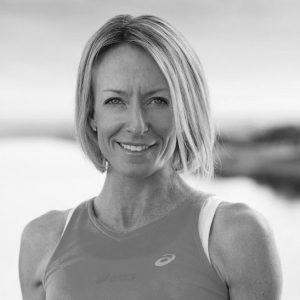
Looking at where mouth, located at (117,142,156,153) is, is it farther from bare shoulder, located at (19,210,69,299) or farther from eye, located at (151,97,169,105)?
bare shoulder, located at (19,210,69,299)

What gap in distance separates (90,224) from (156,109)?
0.95ft

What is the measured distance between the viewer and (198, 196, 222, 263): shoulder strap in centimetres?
129

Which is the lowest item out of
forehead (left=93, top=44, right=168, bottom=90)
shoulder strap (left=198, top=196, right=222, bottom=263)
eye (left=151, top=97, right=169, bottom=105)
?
shoulder strap (left=198, top=196, right=222, bottom=263)

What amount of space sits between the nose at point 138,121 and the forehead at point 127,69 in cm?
4

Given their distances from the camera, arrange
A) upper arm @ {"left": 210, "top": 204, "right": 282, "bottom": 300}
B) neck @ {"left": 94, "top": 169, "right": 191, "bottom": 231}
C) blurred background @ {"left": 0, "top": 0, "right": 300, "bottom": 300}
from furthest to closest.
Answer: blurred background @ {"left": 0, "top": 0, "right": 300, "bottom": 300} → neck @ {"left": 94, "top": 169, "right": 191, "bottom": 231} → upper arm @ {"left": 210, "top": 204, "right": 282, "bottom": 300}

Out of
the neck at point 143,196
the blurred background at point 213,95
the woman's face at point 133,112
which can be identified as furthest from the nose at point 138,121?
the blurred background at point 213,95

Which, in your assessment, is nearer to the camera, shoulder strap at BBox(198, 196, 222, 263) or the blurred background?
shoulder strap at BBox(198, 196, 222, 263)

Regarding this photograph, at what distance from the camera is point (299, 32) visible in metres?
2.90

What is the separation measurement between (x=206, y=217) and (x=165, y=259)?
→ 0.11 metres

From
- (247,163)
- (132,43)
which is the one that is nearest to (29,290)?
(132,43)

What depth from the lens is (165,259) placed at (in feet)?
4.28

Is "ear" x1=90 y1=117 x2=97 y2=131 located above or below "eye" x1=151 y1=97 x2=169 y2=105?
below

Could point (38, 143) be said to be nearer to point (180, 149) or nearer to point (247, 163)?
point (247, 163)

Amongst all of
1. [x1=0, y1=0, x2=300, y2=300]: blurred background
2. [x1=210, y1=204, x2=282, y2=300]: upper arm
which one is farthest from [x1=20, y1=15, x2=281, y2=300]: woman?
[x1=0, y1=0, x2=300, y2=300]: blurred background
